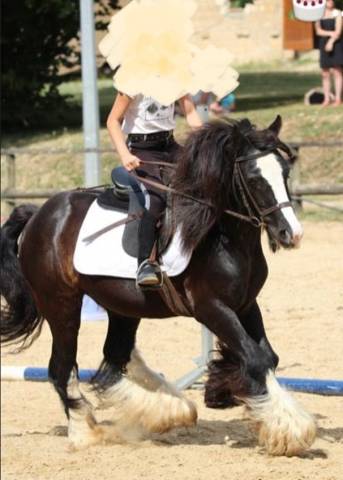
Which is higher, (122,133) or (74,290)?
(122,133)

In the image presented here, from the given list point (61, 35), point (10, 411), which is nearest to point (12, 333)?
point (10, 411)

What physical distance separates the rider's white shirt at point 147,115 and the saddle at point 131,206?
27 centimetres

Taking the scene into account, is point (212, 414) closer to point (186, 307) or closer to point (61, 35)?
point (186, 307)

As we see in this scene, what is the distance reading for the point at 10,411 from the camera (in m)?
8.42

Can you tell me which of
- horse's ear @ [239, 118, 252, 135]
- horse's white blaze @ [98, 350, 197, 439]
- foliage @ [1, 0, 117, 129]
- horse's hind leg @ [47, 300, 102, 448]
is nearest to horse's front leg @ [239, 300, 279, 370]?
horse's white blaze @ [98, 350, 197, 439]

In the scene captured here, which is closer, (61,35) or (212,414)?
(212,414)

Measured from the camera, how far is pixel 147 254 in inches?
268

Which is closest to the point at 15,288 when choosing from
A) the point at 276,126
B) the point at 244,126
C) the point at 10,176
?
the point at 244,126

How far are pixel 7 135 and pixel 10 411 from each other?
13.9 m

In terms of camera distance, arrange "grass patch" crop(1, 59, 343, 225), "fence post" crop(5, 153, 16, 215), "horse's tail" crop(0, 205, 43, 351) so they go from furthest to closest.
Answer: "fence post" crop(5, 153, 16, 215) → "grass patch" crop(1, 59, 343, 225) → "horse's tail" crop(0, 205, 43, 351)

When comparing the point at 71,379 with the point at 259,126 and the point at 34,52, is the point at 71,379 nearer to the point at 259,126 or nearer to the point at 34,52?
the point at 259,126

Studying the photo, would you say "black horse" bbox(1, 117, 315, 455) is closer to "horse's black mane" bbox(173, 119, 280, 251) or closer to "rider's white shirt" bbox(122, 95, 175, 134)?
"horse's black mane" bbox(173, 119, 280, 251)

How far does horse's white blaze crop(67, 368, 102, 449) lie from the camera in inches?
290

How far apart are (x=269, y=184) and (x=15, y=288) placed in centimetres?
225
